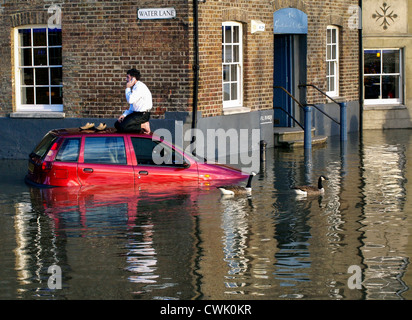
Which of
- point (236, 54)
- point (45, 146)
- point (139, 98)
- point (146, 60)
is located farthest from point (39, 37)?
point (45, 146)

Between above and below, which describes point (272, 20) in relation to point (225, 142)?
above

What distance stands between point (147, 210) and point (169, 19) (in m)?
7.34

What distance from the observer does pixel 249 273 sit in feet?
30.9

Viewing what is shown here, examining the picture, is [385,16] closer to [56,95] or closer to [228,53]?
[228,53]

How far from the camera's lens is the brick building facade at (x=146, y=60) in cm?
1972

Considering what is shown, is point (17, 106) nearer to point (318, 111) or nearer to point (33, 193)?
point (33, 193)

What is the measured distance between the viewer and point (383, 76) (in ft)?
93.4

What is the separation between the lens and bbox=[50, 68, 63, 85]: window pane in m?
20.9

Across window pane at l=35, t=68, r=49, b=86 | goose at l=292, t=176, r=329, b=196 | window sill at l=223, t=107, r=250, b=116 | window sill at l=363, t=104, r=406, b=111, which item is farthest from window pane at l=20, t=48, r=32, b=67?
window sill at l=363, t=104, r=406, b=111

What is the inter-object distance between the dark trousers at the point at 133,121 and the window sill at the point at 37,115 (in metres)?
4.65

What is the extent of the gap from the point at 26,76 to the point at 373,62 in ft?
39.7

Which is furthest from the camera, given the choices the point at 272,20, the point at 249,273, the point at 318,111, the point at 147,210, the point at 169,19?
the point at 318,111

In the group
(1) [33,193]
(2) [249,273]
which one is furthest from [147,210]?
(2) [249,273]

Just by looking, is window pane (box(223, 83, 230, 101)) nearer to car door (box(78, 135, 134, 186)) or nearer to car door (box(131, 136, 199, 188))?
car door (box(131, 136, 199, 188))
